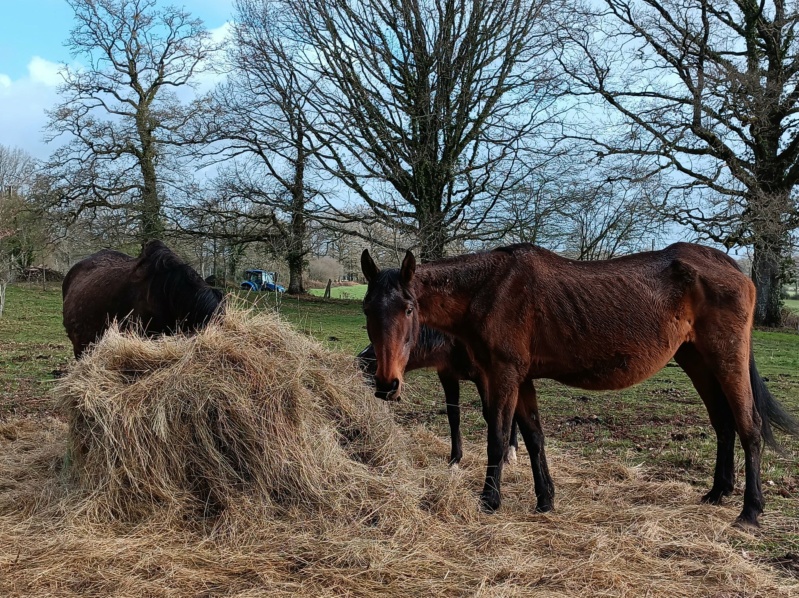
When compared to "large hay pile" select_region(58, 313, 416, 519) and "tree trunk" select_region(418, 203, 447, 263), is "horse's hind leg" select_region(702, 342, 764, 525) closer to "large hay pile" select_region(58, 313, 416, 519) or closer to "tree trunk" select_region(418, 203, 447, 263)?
"large hay pile" select_region(58, 313, 416, 519)

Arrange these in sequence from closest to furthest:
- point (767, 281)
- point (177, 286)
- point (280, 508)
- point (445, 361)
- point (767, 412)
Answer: point (280, 508), point (767, 412), point (177, 286), point (445, 361), point (767, 281)

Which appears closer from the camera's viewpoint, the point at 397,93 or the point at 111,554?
the point at 111,554

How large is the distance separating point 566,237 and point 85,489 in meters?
18.6

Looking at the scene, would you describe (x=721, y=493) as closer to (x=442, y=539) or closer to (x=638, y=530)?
(x=638, y=530)

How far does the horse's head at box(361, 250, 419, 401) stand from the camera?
427cm

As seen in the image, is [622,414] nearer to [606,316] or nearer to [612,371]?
[612,371]

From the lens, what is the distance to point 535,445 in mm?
4887

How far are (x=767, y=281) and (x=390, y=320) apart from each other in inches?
872

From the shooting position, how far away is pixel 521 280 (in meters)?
4.86

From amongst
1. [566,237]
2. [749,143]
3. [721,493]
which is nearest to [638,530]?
[721,493]

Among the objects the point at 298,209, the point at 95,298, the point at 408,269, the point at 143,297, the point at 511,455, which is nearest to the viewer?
the point at 408,269

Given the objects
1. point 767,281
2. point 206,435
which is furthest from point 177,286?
point 767,281

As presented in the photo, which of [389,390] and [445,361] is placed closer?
[389,390]

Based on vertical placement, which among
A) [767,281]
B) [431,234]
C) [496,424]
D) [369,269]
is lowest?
[496,424]
